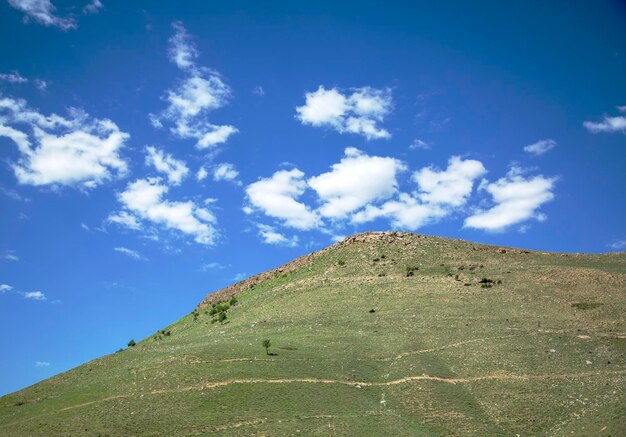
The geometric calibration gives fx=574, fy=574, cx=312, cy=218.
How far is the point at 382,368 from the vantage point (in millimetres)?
54969

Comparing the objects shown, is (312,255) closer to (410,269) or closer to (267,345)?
(410,269)

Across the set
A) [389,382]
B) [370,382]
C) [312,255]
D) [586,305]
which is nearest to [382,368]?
[389,382]

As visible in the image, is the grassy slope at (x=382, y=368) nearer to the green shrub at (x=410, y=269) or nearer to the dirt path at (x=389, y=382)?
the dirt path at (x=389, y=382)

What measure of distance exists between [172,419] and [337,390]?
14.1m

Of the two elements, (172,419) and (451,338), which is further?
(451,338)

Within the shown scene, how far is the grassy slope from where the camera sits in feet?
146

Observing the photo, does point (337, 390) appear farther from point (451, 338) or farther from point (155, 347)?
point (155, 347)

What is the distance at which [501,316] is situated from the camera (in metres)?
67.1

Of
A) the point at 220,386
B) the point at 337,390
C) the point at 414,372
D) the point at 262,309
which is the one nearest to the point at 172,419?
the point at 220,386

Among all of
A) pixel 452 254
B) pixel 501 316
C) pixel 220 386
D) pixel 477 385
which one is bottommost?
pixel 477 385

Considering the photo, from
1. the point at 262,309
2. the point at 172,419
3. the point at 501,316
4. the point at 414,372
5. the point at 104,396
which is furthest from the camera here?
the point at 262,309

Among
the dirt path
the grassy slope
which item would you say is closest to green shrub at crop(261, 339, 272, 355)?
the grassy slope

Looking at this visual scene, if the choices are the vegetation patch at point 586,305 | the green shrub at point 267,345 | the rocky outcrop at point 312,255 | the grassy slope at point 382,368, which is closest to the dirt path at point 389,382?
the grassy slope at point 382,368

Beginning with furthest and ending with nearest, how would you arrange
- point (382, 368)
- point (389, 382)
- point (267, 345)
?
point (267, 345) < point (382, 368) < point (389, 382)
